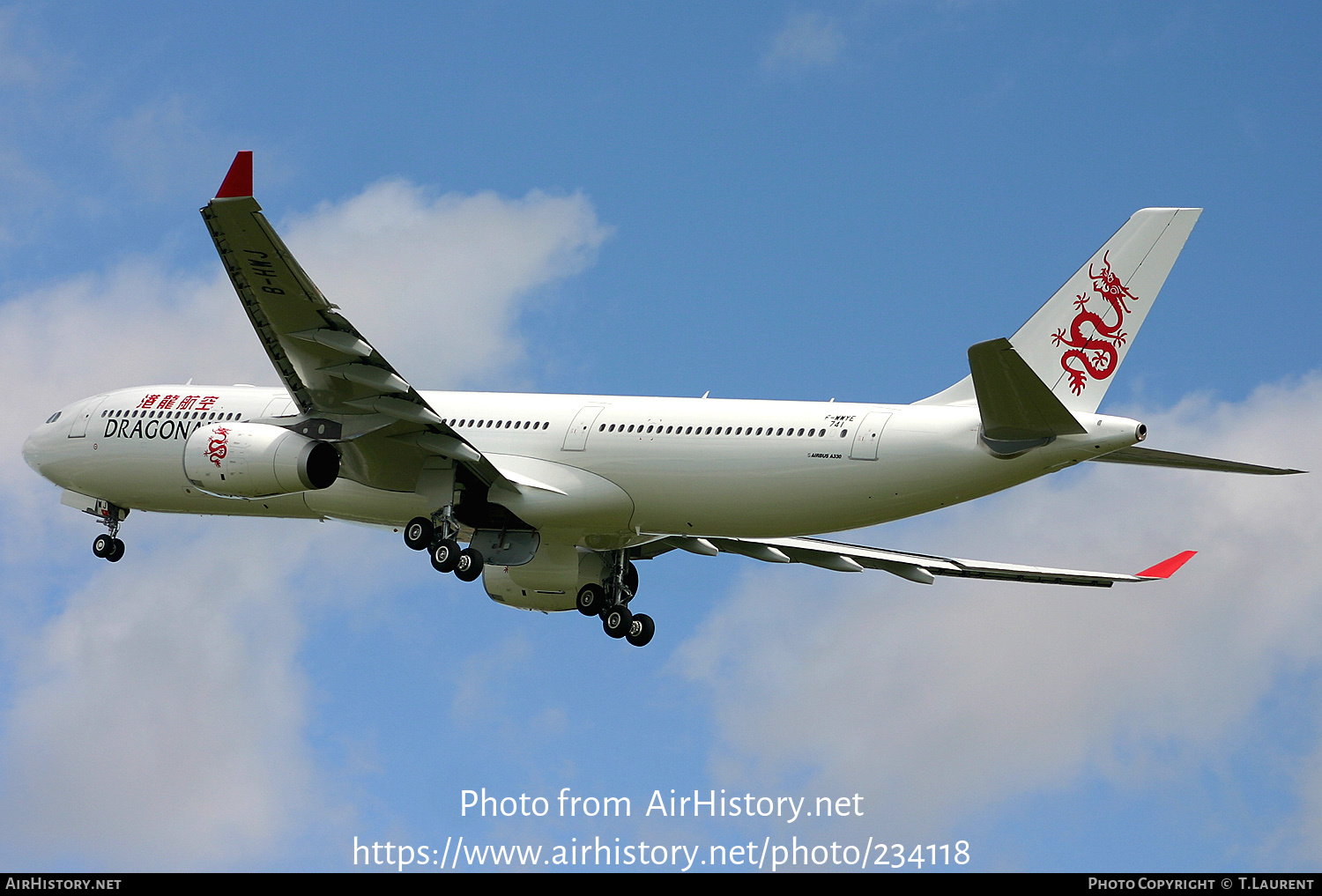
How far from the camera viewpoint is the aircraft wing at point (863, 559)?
34719 mm

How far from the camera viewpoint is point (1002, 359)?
24.0 m

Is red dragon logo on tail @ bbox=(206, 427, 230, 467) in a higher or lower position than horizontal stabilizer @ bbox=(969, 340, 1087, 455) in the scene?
higher

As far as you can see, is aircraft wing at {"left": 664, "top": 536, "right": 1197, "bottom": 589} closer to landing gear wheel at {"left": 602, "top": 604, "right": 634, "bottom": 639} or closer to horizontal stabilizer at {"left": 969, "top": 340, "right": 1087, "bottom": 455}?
landing gear wheel at {"left": 602, "top": 604, "right": 634, "bottom": 639}

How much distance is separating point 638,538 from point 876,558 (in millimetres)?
5851

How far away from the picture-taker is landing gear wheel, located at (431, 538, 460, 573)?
3108 cm

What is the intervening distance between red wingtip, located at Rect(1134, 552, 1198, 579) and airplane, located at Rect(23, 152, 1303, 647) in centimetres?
5

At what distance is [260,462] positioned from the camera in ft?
98.6

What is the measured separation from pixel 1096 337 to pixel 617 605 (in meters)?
12.2

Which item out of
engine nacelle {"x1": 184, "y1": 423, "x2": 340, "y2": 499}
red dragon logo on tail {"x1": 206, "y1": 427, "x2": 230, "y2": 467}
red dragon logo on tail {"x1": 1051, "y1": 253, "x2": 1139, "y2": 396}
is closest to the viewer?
red dragon logo on tail {"x1": 1051, "y1": 253, "x2": 1139, "y2": 396}

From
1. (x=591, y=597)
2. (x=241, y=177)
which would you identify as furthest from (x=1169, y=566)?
(x=241, y=177)

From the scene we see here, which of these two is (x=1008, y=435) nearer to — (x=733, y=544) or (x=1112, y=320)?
(x=1112, y=320)

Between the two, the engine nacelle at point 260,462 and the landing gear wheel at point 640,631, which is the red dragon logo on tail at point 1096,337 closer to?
the landing gear wheel at point 640,631

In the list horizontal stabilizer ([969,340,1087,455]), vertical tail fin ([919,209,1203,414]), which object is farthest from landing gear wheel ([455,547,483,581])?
vertical tail fin ([919,209,1203,414])
